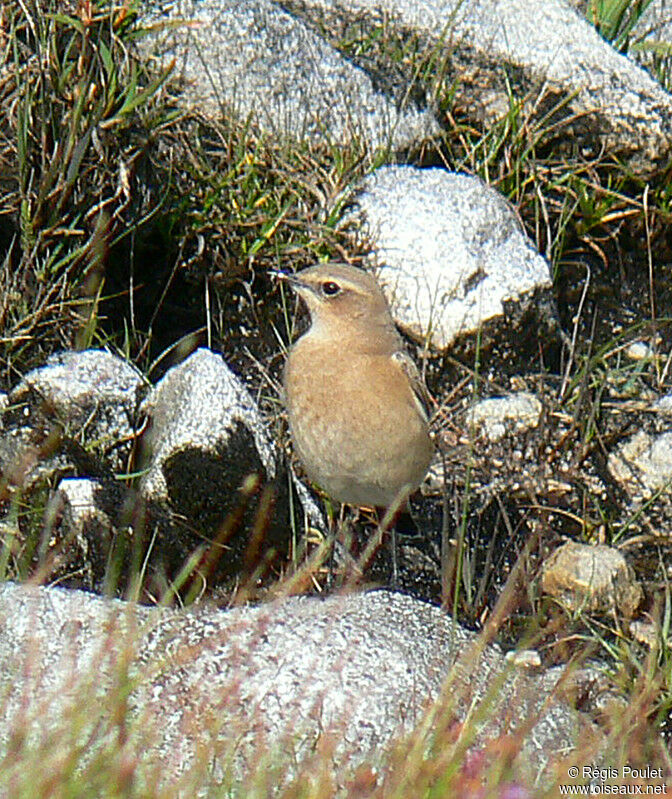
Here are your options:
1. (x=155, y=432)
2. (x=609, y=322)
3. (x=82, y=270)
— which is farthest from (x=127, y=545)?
(x=609, y=322)

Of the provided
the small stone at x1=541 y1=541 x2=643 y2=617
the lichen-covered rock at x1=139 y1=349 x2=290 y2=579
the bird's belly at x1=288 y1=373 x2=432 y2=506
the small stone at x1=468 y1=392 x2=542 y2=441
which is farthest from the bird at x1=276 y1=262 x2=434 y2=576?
the small stone at x1=541 y1=541 x2=643 y2=617

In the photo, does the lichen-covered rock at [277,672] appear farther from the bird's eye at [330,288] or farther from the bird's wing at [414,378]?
the bird's eye at [330,288]

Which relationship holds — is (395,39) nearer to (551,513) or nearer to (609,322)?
(609,322)

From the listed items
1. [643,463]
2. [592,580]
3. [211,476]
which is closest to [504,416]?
[643,463]

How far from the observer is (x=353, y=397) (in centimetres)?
618

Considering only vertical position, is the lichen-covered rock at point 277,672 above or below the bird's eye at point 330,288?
below

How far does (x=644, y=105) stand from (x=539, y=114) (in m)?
0.62

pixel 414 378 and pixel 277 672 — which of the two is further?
pixel 414 378

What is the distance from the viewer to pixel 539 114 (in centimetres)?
792

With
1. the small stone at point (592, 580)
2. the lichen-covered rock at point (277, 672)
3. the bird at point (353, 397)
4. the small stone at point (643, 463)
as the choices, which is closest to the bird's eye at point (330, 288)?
the bird at point (353, 397)

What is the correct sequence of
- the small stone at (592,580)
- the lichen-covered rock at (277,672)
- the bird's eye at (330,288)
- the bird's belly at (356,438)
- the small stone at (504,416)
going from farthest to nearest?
the small stone at (504,416) → the small stone at (592,580) → the bird's eye at (330,288) → the bird's belly at (356,438) → the lichen-covered rock at (277,672)

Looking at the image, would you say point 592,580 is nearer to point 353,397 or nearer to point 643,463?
point 643,463

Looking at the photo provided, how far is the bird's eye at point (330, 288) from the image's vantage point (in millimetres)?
6375

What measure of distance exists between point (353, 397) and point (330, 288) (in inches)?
21.5
